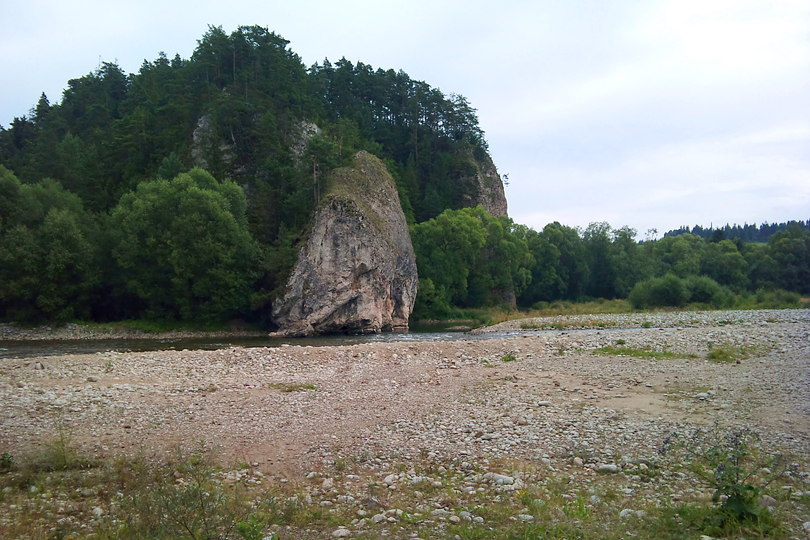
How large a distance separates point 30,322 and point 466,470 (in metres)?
50.3

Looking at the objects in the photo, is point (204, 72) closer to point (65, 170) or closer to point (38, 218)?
point (65, 170)

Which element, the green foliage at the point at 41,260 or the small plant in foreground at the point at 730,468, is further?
the green foliage at the point at 41,260

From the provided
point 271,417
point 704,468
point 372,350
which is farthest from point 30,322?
point 704,468

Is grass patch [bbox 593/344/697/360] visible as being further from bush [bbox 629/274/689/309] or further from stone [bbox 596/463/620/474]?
bush [bbox 629/274/689/309]

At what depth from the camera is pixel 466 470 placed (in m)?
9.52

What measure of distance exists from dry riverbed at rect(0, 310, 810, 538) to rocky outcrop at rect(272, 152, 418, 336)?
27320mm

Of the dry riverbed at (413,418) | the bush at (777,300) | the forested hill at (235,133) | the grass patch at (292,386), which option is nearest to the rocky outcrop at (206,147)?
the forested hill at (235,133)

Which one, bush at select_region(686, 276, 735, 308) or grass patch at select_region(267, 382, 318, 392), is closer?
grass patch at select_region(267, 382, 318, 392)

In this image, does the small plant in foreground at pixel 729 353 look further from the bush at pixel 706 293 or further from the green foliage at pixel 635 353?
the bush at pixel 706 293

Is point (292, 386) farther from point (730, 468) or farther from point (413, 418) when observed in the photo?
point (730, 468)

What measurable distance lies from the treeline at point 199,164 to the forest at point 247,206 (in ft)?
0.68

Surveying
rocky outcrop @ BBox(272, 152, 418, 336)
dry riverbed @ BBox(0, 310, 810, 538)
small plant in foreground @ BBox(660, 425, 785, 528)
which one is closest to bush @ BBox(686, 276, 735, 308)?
rocky outcrop @ BBox(272, 152, 418, 336)

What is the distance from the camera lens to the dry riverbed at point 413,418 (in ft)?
27.8

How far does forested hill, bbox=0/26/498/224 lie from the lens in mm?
60156
